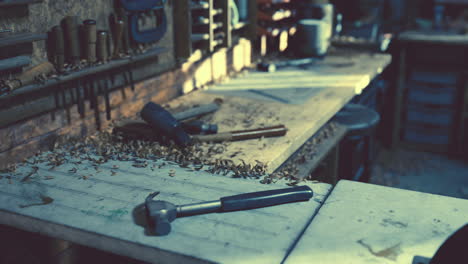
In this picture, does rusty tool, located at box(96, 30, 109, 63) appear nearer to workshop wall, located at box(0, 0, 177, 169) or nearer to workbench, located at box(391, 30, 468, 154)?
workshop wall, located at box(0, 0, 177, 169)

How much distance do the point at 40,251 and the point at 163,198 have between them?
637 millimetres

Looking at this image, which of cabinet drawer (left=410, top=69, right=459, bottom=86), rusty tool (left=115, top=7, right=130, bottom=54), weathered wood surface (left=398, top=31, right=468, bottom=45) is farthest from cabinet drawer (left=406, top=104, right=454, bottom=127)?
rusty tool (left=115, top=7, right=130, bottom=54)

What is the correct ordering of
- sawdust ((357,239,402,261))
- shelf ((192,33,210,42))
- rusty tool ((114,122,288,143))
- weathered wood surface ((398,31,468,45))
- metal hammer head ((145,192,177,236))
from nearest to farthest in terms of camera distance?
sawdust ((357,239,402,261)) → metal hammer head ((145,192,177,236)) → rusty tool ((114,122,288,143)) → shelf ((192,33,210,42)) → weathered wood surface ((398,31,468,45))

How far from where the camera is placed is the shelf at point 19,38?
167 cm

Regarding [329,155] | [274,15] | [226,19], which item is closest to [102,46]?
[226,19]

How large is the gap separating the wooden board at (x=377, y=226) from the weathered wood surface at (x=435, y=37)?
365 cm

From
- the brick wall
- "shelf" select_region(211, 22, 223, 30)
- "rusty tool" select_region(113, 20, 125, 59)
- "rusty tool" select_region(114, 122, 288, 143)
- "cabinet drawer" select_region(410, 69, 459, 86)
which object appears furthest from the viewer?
"cabinet drawer" select_region(410, 69, 459, 86)

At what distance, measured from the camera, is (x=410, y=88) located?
4.99 meters

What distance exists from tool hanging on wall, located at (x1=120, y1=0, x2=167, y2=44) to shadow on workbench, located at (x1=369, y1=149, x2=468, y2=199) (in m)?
2.78

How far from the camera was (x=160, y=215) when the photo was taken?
134 centimetres

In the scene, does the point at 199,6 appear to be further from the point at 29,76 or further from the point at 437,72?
the point at 437,72

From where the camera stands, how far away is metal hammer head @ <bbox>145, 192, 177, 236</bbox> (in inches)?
52.2

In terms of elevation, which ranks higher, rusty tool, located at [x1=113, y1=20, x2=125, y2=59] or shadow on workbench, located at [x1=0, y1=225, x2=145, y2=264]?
rusty tool, located at [x1=113, y1=20, x2=125, y2=59]

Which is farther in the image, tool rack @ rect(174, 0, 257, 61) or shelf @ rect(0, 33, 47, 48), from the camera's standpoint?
tool rack @ rect(174, 0, 257, 61)
